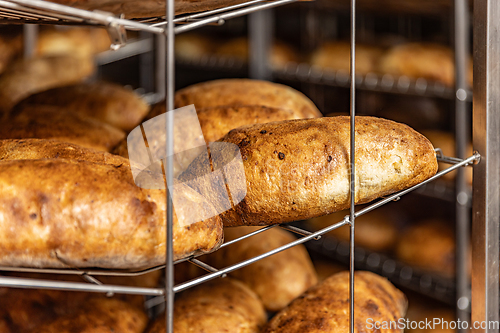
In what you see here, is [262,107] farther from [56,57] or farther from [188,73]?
[188,73]

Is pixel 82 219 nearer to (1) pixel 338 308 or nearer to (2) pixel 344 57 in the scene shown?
(1) pixel 338 308

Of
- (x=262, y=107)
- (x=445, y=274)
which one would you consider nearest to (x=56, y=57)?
(x=262, y=107)

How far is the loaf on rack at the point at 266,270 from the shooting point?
37.9 inches

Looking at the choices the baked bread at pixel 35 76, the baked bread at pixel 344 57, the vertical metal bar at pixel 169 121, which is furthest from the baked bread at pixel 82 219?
the baked bread at pixel 344 57

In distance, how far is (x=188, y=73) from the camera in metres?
2.55

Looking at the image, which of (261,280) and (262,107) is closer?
(262,107)

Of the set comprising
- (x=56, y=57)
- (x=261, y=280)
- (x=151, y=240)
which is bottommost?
(x=261, y=280)

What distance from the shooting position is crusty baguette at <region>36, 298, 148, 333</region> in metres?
0.74

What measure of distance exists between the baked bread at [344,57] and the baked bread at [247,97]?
1.08 m

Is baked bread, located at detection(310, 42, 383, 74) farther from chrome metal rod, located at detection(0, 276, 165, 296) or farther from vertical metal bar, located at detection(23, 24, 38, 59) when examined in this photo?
chrome metal rod, located at detection(0, 276, 165, 296)

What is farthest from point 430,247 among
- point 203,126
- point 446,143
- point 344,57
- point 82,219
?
point 82,219

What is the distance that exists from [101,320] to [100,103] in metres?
0.51

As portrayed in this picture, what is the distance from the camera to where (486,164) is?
810 mm

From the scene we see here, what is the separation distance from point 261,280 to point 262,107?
1.15 ft
